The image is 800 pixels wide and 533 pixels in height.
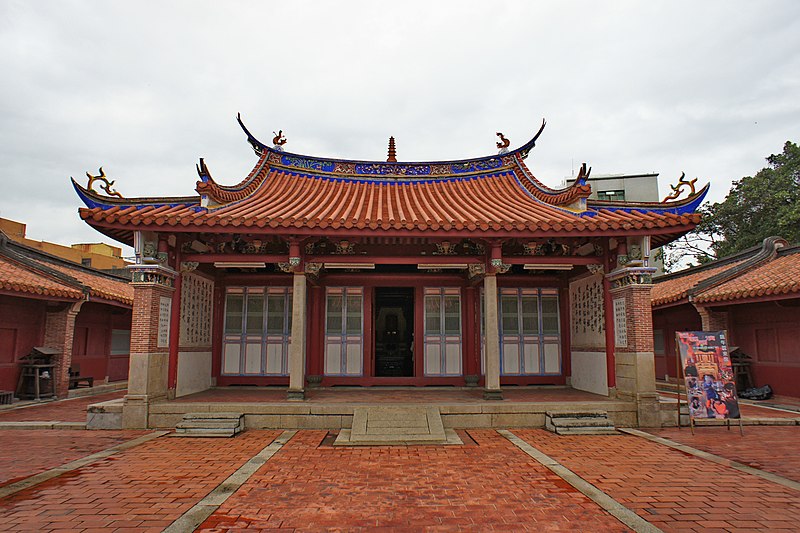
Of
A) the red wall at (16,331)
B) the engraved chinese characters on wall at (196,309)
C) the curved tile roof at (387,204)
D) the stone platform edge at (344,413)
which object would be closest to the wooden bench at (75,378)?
the red wall at (16,331)

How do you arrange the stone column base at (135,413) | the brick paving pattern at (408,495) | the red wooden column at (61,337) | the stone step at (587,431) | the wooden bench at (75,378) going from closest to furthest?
the brick paving pattern at (408,495)
the stone step at (587,431)
the stone column base at (135,413)
the red wooden column at (61,337)
the wooden bench at (75,378)

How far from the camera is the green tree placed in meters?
23.4

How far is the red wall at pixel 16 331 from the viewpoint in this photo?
11125 millimetres

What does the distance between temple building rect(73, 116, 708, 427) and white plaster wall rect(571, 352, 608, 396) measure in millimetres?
48

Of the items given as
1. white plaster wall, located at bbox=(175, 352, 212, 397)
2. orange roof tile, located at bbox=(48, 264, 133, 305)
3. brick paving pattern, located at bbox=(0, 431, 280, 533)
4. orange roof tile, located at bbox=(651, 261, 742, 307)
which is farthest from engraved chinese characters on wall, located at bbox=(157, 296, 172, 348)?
orange roof tile, located at bbox=(651, 261, 742, 307)

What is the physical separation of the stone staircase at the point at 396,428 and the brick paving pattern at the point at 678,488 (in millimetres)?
1559

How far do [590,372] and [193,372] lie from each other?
27.5 feet

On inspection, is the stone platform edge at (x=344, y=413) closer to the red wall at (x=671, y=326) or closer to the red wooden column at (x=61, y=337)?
the red wooden column at (x=61, y=337)

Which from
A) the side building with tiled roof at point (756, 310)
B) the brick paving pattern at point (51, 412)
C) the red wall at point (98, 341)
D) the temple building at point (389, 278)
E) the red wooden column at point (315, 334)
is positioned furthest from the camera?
the red wall at point (98, 341)

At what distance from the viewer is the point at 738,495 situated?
5.03 meters

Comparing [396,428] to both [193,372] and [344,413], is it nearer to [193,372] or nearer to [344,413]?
[344,413]

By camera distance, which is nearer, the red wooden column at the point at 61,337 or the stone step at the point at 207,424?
the stone step at the point at 207,424

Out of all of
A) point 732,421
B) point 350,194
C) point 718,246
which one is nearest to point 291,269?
point 350,194

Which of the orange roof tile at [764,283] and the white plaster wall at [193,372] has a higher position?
the orange roof tile at [764,283]
